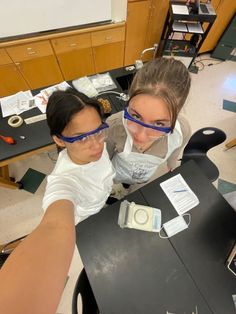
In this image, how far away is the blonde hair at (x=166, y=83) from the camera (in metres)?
0.84

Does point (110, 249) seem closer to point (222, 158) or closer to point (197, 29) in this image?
point (222, 158)

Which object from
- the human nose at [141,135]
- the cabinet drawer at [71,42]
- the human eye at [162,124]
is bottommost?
the human nose at [141,135]

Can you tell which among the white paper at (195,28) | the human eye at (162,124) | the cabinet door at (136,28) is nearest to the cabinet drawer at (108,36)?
the cabinet door at (136,28)

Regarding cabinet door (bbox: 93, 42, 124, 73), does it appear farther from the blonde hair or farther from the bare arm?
the bare arm

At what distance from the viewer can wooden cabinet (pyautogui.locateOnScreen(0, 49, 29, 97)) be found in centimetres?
214

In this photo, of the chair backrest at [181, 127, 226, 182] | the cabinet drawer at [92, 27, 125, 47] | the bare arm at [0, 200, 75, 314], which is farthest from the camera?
the cabinet drawer at [92, 27, 125, 47]

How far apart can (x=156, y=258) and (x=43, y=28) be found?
2668mm

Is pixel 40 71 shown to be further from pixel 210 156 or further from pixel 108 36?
pixel 210 156

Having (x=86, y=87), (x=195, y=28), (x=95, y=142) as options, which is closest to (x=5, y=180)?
(x=86, y=87)

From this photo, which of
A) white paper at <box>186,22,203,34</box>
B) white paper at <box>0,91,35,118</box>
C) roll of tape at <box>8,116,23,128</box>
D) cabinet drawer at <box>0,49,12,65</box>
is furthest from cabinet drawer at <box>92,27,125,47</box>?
roll of tape at <box>8,116,23,128</box>

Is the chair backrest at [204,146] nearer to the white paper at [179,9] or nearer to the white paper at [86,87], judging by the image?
the white paper at [86,87]

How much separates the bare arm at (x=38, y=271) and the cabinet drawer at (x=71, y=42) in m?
2.42

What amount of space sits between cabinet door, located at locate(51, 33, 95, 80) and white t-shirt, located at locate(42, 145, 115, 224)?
2034mm

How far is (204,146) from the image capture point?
1.54m
